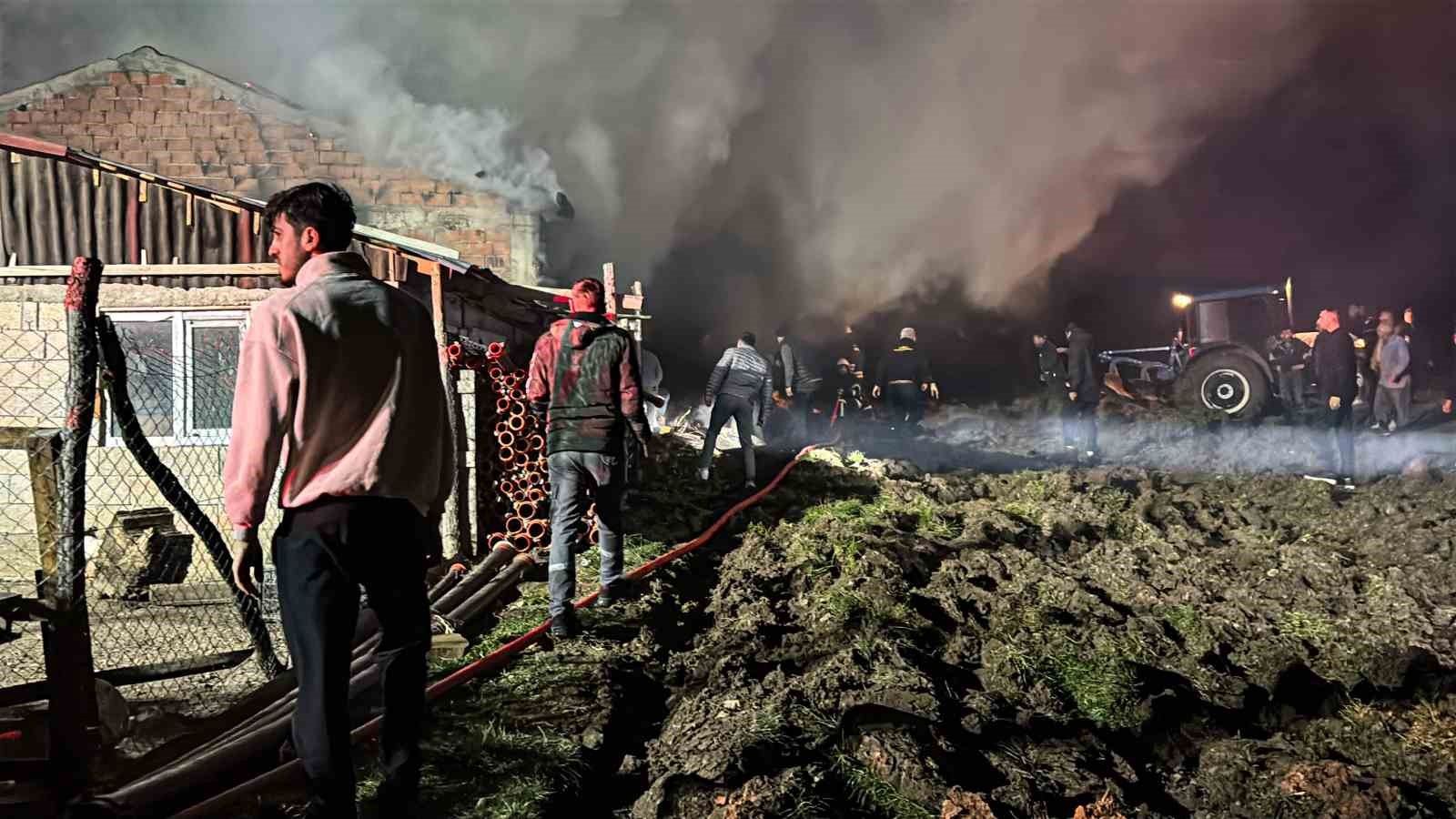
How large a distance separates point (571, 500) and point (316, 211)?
286 centimetres

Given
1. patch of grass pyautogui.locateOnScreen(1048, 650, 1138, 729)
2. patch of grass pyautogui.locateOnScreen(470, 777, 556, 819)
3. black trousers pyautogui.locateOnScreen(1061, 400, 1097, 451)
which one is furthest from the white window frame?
black trousers pyautogui.locateOnScreen(1061, 400, 1097, 451)

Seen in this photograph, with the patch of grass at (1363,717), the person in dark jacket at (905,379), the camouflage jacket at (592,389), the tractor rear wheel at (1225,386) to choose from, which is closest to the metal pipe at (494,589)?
the camouflage jacket at (592,389)

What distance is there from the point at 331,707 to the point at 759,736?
1.72m

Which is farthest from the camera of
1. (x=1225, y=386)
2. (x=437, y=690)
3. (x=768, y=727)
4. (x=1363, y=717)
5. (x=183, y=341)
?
(x=1225, y=386)

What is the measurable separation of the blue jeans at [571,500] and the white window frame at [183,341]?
4.08 meters

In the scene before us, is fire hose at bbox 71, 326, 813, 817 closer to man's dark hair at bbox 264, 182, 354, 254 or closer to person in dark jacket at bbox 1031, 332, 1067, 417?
man's dark hair at bbox 264, 182, 354, 254

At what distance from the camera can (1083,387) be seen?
13258mm

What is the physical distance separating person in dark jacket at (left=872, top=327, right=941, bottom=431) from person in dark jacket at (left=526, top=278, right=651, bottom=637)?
9297 millimetres

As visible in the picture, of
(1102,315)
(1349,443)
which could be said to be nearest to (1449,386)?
(1102,315)

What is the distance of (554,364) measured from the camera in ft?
17.8

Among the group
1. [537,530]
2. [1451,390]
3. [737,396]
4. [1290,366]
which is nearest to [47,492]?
[537,530]

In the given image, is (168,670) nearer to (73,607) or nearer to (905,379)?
(73,607)

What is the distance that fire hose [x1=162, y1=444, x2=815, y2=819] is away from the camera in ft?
9.36

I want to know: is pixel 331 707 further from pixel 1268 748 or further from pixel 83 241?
pixel 83 241
